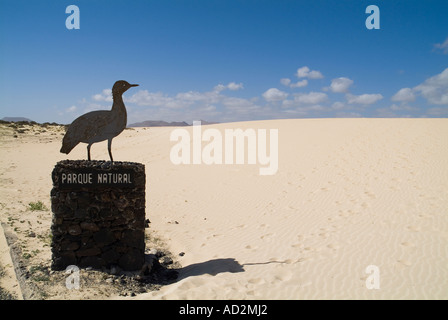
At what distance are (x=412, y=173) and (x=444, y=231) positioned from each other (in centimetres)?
679

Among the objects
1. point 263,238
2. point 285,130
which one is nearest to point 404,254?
point 263,238

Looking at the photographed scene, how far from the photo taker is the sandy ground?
636 centimetres

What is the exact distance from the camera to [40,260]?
23.6 ft

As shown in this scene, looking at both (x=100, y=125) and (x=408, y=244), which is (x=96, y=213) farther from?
(x=408, y=244)

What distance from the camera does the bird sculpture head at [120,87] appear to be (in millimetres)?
7082

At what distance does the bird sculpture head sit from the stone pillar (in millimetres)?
1666

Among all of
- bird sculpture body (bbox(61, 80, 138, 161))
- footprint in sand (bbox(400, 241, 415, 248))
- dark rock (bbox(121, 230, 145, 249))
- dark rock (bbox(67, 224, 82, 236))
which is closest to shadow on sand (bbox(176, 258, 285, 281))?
dark rock (bbox(121, 230, 145, 249))

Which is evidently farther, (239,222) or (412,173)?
(412,173)

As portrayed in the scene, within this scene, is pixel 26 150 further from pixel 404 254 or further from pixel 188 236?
pixel 404 254

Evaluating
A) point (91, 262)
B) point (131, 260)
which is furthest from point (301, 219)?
point (91, 262)

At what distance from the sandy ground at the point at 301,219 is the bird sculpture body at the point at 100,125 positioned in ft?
9.64

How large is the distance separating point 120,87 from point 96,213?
9.49ft

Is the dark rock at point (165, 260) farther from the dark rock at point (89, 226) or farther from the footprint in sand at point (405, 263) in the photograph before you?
the footprint in sand at point (405, 263)

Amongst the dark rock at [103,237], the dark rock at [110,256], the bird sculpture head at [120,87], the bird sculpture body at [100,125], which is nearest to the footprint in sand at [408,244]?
the dark rock at [110,256]
